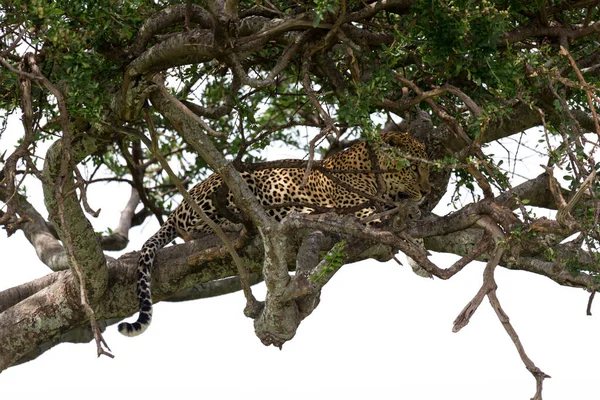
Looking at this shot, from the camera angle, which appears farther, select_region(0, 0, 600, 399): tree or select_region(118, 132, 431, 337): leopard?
select_region(118, 132, 431, 337): leopard

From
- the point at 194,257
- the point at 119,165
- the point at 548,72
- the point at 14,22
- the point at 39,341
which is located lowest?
the point at 39,341

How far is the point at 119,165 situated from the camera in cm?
1109

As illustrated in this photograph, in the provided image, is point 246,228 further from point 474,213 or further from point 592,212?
point 592,212

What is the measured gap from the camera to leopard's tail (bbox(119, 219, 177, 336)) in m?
7.45

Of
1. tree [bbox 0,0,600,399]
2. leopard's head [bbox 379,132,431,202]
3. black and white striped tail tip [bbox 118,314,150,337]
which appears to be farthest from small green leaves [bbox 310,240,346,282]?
leopard's head [bbox 379,132,431,202]

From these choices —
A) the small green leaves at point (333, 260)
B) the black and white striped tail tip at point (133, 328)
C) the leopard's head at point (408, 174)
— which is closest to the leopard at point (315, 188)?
the leopard's head at point (408, 174)

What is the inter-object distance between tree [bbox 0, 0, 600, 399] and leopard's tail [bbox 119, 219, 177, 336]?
103 mm

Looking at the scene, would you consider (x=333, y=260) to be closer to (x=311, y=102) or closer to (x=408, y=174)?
(x=311, y=102)

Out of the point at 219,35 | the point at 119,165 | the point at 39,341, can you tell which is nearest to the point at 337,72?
the point at 219,35

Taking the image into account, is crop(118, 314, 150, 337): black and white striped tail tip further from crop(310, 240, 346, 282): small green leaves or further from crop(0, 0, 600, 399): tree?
crop(310, 240, 346, 282): small green leaves

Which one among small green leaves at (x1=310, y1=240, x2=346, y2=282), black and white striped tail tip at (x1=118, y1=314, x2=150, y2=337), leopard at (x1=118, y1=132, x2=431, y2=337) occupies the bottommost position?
black and white striped tail tip at (x1=118, y1=314, x2=150, y2=337)

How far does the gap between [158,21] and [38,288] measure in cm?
307

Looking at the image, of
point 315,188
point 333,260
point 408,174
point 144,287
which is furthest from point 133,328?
point 408,174

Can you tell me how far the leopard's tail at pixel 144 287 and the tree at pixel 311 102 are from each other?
0.10 metres
